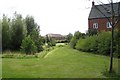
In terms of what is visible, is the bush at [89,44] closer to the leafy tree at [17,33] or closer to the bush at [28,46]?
the bush at [28,46]

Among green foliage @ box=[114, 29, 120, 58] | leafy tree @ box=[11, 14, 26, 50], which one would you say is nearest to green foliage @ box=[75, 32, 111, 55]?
green foliage @ box=[114, 29, 120, 58]

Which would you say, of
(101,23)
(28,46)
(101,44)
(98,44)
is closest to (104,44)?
(101,44)

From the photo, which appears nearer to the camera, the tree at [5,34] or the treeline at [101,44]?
the treeline at [101,44]

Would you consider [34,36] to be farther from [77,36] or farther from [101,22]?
[101,22]

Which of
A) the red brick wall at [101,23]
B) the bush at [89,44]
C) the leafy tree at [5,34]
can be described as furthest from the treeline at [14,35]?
the red brick wall at [101,23]

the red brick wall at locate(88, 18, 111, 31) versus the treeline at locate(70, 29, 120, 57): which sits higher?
the red brick wall at locate(88, 18, 111, 31)

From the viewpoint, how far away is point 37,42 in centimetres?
4166

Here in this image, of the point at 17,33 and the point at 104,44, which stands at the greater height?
the point at 17,33

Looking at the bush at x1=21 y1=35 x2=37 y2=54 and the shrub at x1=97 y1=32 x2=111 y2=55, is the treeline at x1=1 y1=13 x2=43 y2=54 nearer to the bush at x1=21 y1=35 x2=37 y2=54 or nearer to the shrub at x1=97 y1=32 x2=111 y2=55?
the bush at x1=21 y1=35 x2=37 y2=54

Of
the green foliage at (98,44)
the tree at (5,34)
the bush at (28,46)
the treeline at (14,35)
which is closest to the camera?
the green foliage at (98,44)

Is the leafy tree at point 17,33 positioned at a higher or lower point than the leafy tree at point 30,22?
lower

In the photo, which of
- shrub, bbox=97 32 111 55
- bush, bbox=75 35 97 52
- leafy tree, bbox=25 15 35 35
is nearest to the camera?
shrub, bbox=97 32 111 55

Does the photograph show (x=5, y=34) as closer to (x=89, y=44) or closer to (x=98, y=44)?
(x=89, y=44)

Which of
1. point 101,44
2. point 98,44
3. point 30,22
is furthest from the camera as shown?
point 30,22
